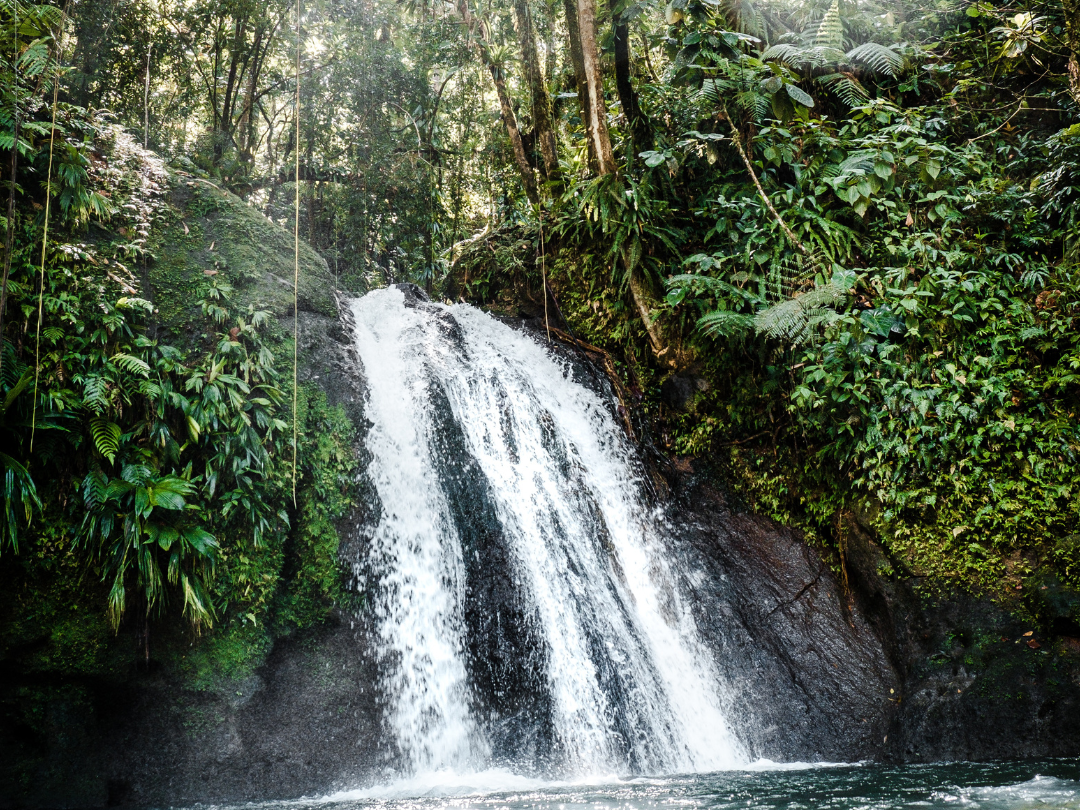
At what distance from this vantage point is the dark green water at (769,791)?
3334 millimetres

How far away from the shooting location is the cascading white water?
4902mm

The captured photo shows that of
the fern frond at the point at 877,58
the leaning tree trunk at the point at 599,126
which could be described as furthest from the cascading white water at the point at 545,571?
the fern frond at the point at 877,58

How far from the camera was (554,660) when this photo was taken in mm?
5090

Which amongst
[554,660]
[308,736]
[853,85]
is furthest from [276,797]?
[853,85]

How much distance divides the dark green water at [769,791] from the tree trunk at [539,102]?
24.3 ft

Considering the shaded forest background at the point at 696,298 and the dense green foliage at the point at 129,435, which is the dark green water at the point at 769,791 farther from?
the dense green foliage at the point at 129,435

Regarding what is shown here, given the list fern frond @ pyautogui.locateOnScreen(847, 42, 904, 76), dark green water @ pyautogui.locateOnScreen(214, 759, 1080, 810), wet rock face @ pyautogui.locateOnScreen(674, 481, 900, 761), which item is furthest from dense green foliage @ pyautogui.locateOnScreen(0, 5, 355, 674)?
fern frond @ pyautogui.locateOnScreen(847, 42, 904, 76)

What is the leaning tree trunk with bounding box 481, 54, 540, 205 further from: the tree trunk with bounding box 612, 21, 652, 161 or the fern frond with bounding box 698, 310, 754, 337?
the fern frond with bounding box 698, 310, 754, 337

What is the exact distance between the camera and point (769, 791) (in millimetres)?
3795

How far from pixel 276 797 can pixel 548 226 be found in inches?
285

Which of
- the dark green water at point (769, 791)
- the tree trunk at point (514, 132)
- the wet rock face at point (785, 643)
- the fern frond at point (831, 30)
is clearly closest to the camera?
the dark green water at point (769, 791)

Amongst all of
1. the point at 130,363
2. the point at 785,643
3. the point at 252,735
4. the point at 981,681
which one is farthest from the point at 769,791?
the point at 130,363

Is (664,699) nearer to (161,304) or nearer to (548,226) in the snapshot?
(161,304)

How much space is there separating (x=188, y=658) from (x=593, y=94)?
7218mm
